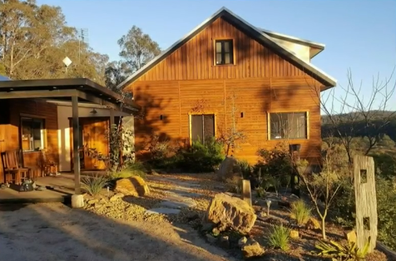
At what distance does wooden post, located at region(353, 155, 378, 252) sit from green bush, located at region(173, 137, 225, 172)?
372 inches

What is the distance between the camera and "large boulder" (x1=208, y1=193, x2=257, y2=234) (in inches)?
236

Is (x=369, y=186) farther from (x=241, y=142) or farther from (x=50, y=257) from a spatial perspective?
(x=241, y=142)

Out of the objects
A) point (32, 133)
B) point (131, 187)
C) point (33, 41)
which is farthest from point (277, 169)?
point (33, 41)

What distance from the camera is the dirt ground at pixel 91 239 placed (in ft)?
17.4

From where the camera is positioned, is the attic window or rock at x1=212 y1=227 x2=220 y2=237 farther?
the attic window

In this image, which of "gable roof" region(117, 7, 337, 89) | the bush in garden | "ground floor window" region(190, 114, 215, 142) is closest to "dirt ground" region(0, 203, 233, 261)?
the bush in garden

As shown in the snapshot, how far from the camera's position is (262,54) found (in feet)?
51.9

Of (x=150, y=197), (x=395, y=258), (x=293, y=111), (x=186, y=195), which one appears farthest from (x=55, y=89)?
(x=293, y=111)

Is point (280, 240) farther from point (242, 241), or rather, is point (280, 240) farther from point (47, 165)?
point (47, 165)

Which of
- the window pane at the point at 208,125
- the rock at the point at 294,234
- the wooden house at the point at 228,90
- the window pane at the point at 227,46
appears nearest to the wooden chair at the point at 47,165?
the wooden house at the point at 228,90

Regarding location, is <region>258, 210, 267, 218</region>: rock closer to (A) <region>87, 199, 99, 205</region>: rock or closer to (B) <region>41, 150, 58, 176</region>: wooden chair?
(A) <region>87, 199, 99, 205</region>: rock

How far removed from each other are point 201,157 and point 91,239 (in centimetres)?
894

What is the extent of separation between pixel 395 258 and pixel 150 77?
12.7 metres

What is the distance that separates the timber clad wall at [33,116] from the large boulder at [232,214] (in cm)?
745
